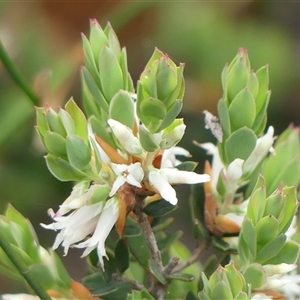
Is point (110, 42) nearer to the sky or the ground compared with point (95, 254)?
nearer to the sky

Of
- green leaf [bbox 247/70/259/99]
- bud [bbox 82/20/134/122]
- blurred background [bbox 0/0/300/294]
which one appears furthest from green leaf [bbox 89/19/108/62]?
blurred background [bbox 0/0/300/294]

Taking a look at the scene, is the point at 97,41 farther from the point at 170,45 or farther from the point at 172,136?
the point at 170,45

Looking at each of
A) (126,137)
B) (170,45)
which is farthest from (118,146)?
(170,45)

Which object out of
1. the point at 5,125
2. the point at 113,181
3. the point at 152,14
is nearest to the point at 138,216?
the point at 113,181

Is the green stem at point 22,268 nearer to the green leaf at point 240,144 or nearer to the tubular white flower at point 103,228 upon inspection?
the tubular white flower at point 103,228

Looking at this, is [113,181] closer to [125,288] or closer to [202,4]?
[125,288]
